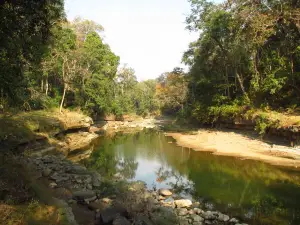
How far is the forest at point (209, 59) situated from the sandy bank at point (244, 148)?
347 cm

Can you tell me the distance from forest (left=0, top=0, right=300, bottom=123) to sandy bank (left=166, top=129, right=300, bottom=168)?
11.4 ft

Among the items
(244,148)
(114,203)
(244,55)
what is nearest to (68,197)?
(114,203)

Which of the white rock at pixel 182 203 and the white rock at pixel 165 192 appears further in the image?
→ the white rock at pixel 165 192

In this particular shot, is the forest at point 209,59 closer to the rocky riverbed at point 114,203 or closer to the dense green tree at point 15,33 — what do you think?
the dense green tree at point 15,33

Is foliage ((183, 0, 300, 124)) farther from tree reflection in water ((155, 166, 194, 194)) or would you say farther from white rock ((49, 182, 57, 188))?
white rock ((49, 182, 57, 188))

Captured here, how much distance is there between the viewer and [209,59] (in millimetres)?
30078

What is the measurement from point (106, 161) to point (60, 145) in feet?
15.4

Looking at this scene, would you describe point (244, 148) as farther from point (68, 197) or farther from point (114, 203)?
point (68, 197)

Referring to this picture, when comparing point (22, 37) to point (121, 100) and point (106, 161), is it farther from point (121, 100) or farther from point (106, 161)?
point (121, 100)

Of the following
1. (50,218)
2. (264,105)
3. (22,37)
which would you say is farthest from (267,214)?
(264,105)

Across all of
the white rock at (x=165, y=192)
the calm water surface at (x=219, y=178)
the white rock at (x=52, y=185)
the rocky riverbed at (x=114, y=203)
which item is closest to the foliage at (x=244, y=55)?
the calm water surface at (x=219, y=178)

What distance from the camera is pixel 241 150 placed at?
19.7m

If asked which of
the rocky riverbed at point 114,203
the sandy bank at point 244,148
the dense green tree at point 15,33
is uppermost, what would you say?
the dense green tree at point 15,33

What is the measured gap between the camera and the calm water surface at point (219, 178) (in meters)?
9.77
